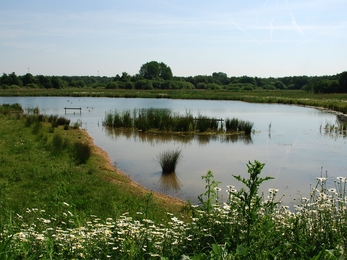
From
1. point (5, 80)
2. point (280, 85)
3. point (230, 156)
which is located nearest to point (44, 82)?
point (5, 80)

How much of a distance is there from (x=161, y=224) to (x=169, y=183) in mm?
6771

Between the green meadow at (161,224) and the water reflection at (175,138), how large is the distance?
907cm

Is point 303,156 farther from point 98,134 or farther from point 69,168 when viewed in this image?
point 98,134

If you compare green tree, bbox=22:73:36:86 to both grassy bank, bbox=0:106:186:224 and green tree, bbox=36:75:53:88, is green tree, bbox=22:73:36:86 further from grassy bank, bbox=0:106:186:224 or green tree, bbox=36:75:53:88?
grassy bank, bbox=0:106:186:224

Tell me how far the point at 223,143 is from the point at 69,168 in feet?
32.4

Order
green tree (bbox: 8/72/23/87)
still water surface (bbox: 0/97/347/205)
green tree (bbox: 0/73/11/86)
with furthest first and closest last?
green tree (bbox: 8/72/23/87) → green tree (bbox: 0/73/11/86) → still water surface (bbox: 0/97/347/205)

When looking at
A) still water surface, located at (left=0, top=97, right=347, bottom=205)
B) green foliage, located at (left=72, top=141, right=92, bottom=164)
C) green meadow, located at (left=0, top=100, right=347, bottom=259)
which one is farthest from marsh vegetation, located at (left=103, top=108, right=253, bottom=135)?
green meadow, located at (left=0, top=100, right=347, bottom=259)

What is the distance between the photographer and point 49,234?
3.51 meters

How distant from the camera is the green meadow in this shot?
3.07 metres

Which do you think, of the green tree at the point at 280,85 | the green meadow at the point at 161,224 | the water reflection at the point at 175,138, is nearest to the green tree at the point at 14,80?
the green tree at the point at 280,85

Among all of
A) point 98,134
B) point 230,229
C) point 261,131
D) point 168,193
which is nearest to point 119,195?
point 168,193

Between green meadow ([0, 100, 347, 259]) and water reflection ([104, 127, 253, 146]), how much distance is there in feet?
29.7

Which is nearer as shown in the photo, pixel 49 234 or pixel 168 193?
pixel 49 234

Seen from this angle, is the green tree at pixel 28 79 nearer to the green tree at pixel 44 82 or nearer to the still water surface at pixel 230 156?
the green tree at pixel 44 82
